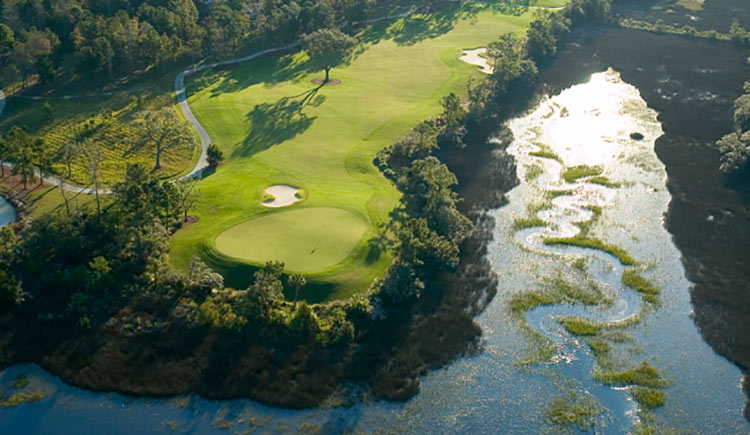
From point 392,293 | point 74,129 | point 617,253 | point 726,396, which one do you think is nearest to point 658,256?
point 617,253

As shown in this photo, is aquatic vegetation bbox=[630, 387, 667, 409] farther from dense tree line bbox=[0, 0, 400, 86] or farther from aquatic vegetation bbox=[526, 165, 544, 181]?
dense tree line bbox=[0, 0, 400, 86]

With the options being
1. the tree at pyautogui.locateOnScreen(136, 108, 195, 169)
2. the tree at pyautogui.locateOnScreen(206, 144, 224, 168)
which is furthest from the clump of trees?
the tree at pyautogui.locateOnScreen(136, 108, 195, 169)

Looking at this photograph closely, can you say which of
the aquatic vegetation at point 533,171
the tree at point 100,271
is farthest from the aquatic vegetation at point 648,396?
the tree at point 100,271

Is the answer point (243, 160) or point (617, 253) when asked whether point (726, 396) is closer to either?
point (617, 253)

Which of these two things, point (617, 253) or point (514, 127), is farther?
point (514, 127)

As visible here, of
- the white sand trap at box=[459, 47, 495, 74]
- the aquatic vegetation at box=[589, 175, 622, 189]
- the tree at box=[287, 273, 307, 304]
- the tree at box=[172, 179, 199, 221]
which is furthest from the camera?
the white sand trap at box=[459, 47, 495, 74]

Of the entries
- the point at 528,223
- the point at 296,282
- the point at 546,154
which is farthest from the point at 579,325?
the point at 546,154
